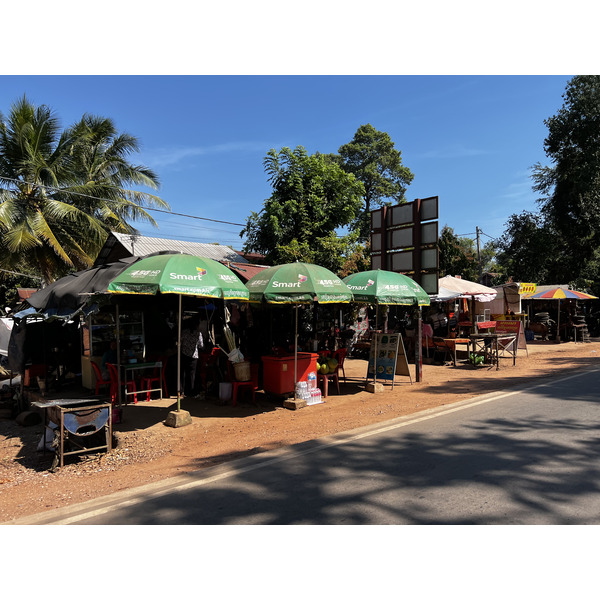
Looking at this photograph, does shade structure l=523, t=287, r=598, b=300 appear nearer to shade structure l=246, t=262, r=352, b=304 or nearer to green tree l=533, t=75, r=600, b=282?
green tree l=533, t=75, r=600, b=282

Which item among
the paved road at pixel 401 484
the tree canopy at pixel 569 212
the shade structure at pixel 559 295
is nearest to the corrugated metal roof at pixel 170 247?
the paved road at pixel 401 484

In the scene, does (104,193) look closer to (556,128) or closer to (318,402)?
(318,402)

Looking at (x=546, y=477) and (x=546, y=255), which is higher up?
(x=546, y=255)

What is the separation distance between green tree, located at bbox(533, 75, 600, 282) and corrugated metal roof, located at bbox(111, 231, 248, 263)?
22.0 meters

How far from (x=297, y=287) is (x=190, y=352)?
3.39 m

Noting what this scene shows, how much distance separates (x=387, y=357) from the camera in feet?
34.7

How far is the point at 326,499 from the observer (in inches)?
163

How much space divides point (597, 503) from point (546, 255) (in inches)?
1120

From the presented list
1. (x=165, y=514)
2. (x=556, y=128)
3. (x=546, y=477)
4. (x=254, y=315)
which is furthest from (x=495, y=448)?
(x=556, y=128)

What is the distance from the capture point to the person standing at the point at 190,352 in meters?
9.77

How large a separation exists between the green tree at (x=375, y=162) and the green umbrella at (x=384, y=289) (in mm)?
28481

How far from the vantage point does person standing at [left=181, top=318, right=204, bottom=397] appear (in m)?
9.77

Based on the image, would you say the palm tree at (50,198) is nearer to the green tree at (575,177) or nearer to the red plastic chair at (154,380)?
the red plastic chair at (154,380)

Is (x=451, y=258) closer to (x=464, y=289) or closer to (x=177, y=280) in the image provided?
(x=464, y=289)
